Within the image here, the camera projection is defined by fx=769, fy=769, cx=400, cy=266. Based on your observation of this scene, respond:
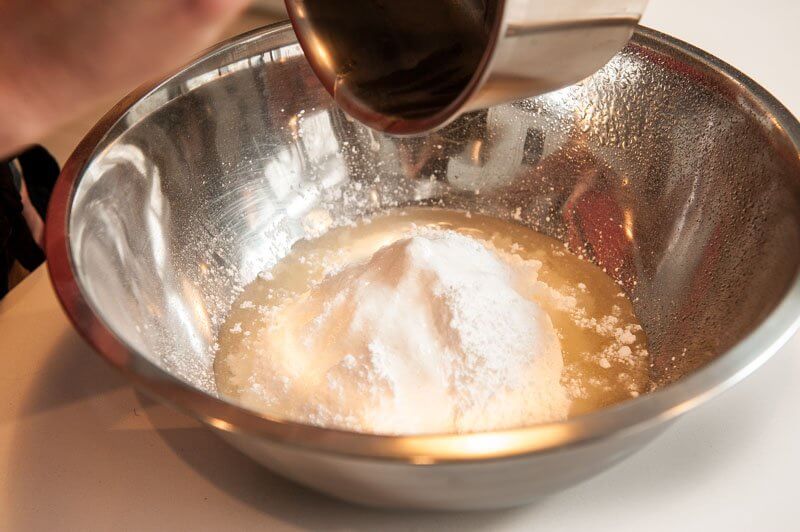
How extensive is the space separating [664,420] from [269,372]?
39 centimetres

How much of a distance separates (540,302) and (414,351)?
0.19 meters

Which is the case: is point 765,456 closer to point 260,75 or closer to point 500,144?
point 500,144

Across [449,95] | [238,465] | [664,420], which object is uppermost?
[449,95]

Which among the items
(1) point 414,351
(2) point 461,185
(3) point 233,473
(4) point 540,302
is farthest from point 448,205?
(3) point 233,473

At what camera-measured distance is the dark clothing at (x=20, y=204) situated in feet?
3.14

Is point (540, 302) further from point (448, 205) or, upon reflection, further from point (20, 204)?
point (20, 204)

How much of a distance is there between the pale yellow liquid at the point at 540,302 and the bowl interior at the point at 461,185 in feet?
0.05

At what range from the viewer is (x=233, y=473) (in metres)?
0.65

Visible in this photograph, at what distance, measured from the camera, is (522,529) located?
0.61 metres

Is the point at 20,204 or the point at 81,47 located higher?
the point at 81,47

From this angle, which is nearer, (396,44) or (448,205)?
(396,44)

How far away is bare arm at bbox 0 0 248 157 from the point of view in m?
0.49

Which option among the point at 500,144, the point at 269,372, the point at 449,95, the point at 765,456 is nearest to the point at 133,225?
the point at 269,372

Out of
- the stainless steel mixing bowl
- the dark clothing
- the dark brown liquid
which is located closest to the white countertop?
the stainless steel mixing bowl
